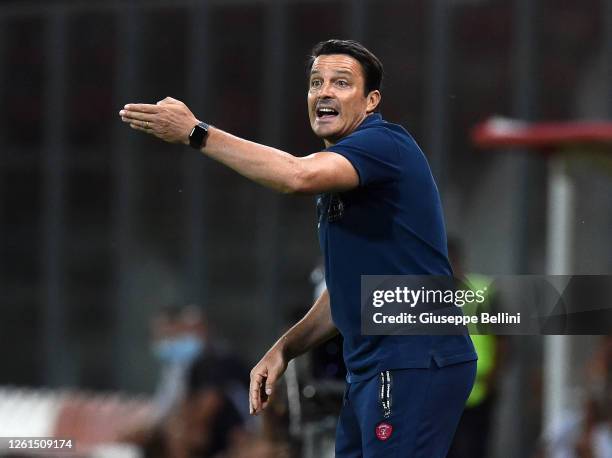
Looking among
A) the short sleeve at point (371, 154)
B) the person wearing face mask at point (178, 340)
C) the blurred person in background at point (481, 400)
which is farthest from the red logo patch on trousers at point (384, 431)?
the person wearing face mask at point (178, 340)

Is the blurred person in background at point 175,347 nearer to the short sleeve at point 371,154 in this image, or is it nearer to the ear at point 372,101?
the ear at point 372,101

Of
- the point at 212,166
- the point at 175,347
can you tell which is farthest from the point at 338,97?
the point at 212,166

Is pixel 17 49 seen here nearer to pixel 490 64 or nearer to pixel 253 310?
pixel 253 310

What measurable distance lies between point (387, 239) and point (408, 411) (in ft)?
1.86

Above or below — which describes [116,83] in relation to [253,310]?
above

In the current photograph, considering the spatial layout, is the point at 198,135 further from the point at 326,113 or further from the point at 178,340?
the point at 178,340

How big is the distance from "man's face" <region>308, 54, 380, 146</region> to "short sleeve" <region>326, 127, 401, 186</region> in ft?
0.65

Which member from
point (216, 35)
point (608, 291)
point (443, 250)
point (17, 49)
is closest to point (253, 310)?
point (216, 35)

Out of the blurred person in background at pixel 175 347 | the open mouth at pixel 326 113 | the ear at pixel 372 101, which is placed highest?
the ear at pixel 372 101

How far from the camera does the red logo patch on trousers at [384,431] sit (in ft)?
16.4

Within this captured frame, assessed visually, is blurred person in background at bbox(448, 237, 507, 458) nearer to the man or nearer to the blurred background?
the blurred background

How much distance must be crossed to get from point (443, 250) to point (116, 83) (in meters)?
11.1

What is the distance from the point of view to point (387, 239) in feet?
16.6

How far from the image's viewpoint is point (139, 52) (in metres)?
15.9
